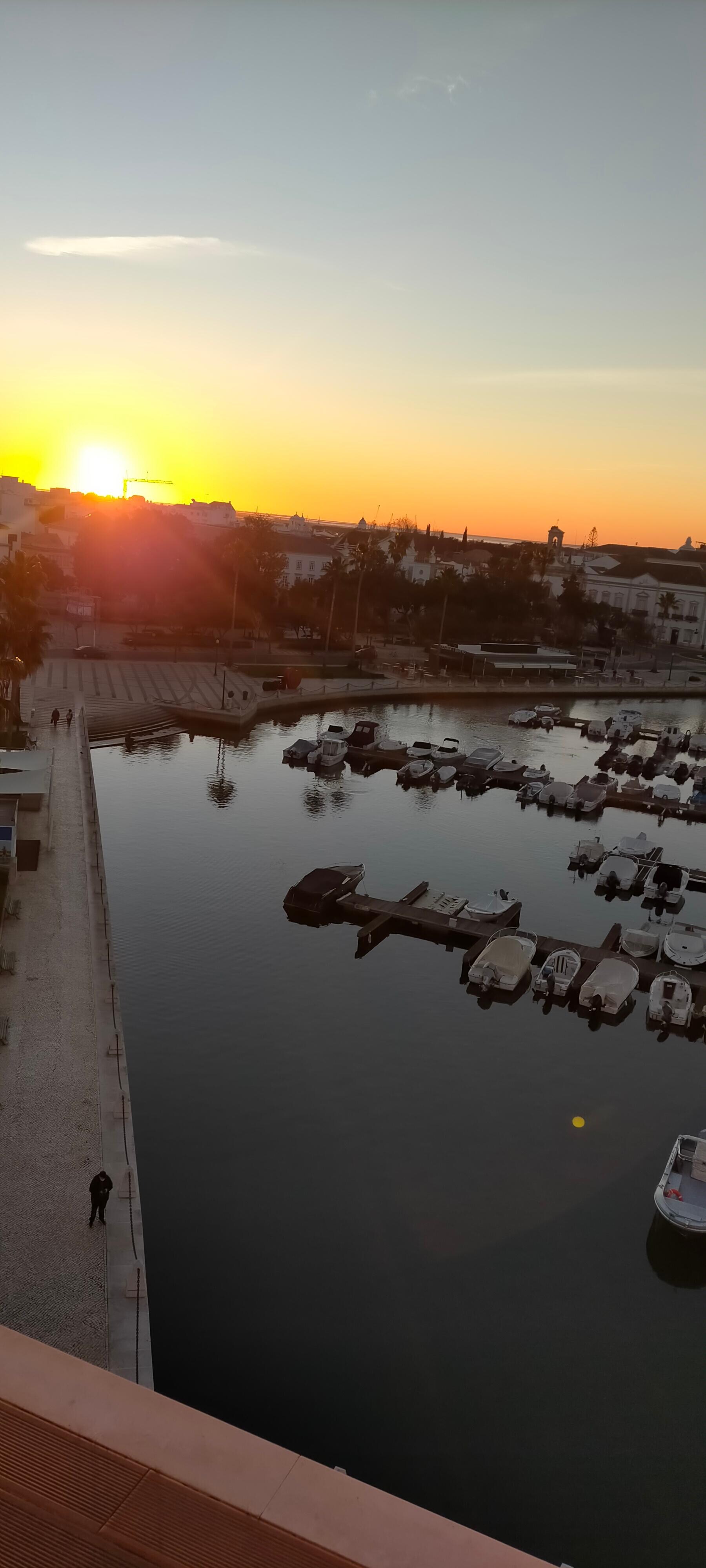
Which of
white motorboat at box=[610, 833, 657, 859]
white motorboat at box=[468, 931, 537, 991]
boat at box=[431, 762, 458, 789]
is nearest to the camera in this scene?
white motorboat at box=[468, 931, 537, 991]

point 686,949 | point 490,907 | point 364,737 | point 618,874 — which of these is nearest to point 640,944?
point 686,949

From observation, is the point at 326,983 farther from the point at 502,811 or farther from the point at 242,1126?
the point at 502,811

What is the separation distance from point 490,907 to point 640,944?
5557 mm

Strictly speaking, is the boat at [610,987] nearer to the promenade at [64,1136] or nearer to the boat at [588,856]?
the boat at [588,856]

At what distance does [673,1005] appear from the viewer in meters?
32.0

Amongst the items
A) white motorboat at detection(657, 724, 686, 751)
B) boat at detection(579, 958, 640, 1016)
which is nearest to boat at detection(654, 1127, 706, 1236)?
boat at detection(579, 958, 640, 1016)

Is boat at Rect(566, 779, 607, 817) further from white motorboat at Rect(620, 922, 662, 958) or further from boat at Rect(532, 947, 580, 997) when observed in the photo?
boat at Rect(532, 947, 580, 997)

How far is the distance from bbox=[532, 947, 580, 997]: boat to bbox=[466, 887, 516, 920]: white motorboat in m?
4.02

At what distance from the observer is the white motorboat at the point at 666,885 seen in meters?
43.4

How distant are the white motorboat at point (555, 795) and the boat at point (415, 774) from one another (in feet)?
23.1

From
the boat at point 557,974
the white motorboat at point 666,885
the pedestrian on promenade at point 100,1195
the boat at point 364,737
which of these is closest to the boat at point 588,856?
the white motorboat at point 666,885

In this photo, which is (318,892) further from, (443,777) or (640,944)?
(443,777)

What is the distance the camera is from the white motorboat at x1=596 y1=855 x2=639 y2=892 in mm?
44250

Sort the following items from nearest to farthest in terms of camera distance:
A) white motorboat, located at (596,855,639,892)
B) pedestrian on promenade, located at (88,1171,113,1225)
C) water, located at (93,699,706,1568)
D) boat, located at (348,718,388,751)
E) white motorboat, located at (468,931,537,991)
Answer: water, located at (93,699,706,1568) → pedestrian on promenade, located at (88,1171,113,1225) → white motorboat, located at (468,931,537,991) → white motorboat, located at (596,855,639,892) → boat, located at (348,718,388,751)
